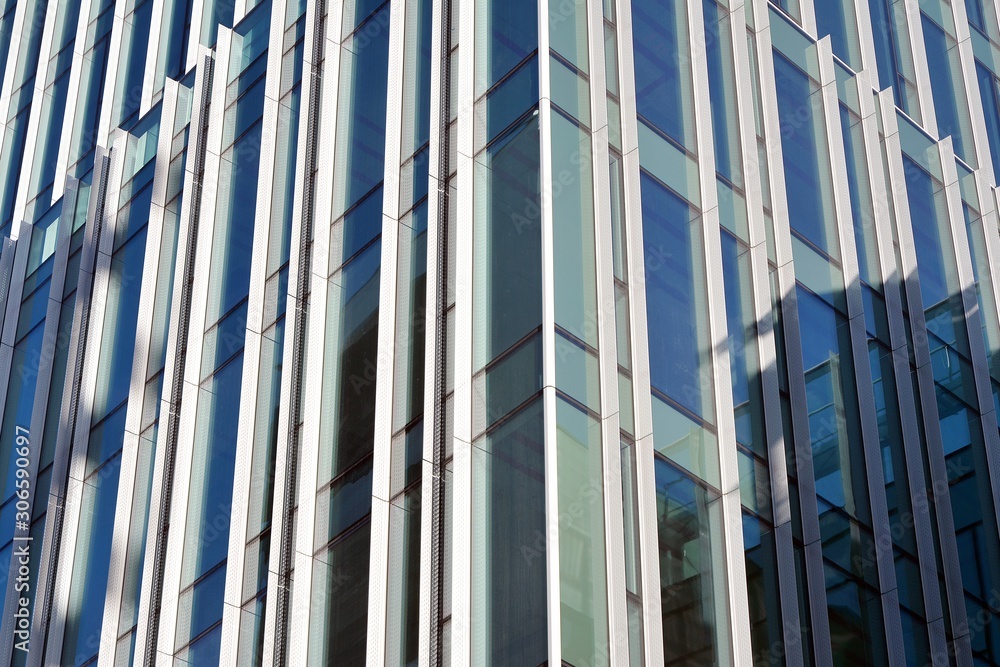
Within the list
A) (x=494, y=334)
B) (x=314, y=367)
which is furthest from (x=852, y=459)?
(x=314, y=367)

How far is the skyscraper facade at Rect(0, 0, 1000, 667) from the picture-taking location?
716 inches

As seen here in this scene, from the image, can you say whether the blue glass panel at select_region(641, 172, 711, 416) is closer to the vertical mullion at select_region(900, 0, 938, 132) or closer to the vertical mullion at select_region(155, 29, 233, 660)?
the vertical mullion at select_region(155, 29, 233, 660)

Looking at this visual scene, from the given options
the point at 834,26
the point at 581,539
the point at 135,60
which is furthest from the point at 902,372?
the point at 135,60

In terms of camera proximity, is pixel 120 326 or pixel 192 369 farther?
pixel 120 326

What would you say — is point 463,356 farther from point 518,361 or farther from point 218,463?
point 218,463

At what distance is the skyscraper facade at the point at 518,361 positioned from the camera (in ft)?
59.7

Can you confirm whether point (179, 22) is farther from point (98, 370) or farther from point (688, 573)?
point (688, 573)

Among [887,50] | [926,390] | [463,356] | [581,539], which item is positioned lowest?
[581,539]

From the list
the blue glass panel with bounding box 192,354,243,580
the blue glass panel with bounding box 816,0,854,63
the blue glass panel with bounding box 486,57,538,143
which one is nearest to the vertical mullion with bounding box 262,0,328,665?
the blue glass panel with bounding box 192,354,243,580

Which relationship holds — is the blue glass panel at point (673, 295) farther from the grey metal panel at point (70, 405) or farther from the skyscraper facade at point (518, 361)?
the grey metal panel at point (70, 405)

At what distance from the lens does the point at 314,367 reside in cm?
2202

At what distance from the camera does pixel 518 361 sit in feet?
60.1

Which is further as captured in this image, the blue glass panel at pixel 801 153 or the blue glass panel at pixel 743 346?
the blue glass panel at pixel 801 153

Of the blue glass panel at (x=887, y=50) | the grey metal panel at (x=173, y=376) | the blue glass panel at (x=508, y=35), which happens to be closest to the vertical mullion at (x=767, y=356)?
the blue glass panel at (x=508, y=35)
